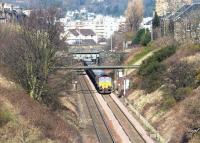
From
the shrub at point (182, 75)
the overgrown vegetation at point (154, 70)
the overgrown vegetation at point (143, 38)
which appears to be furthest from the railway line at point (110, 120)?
the overgrown vegetation at point (143, 38)

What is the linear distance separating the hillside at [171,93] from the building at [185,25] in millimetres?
5915

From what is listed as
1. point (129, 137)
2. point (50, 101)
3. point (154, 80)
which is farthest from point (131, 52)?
point (129, 137)

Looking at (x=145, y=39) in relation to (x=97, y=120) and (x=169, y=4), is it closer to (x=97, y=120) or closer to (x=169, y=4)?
(x=169, y=4)

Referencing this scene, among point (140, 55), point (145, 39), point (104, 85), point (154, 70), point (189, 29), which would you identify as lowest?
point (104, 85)

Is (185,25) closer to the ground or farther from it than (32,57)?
farther from it

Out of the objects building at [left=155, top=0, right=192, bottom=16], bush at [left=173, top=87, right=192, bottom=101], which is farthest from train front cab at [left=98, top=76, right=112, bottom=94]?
building at [left=155, top=0, right=192, bottom=16]

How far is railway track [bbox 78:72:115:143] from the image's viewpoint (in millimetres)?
36987

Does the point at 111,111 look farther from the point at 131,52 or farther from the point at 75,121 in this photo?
the point at 131,52

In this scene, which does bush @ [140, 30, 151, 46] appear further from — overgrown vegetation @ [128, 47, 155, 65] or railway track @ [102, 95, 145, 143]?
railway track @ [102, 95, 145, 143]

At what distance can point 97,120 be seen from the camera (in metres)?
45.2

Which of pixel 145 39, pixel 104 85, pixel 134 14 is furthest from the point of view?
pixel 134 14

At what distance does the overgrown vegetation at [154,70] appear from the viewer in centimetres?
5234

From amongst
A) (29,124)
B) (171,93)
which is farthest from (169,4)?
(29,124)

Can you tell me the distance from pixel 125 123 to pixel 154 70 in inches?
Answer: 540
